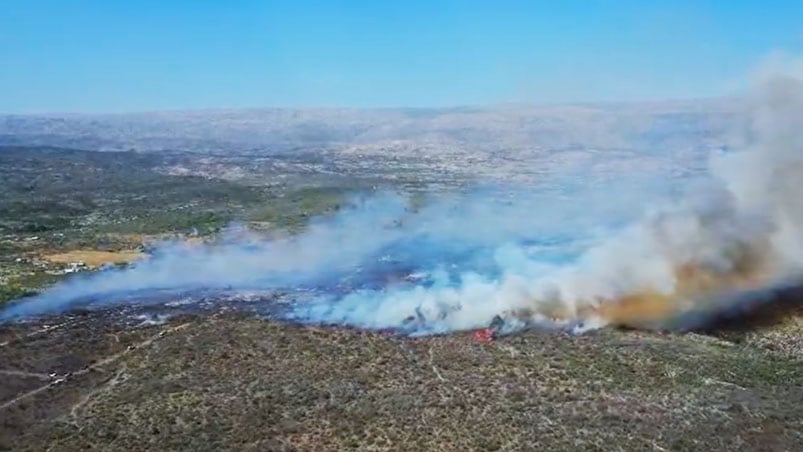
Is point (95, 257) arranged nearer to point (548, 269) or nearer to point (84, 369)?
point (84, 369)

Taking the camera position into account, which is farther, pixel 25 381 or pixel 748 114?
pixel 748 114

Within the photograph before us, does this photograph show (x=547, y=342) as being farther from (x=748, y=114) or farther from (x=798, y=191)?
(x=748, y=114)

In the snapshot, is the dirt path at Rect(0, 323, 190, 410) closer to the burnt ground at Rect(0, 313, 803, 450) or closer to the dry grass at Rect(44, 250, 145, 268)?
the burnt ground at Rect(0, 313, 803, 450)

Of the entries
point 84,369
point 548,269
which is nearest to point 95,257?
point 84,369

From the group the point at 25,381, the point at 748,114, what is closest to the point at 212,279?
the point at 25,381

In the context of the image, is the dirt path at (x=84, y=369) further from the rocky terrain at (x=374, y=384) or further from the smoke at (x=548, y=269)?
the smoke at (x=548, y=269)

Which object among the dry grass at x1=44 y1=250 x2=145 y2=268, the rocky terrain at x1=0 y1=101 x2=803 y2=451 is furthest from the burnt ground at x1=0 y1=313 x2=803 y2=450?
the dry grass at x1=44 y1=250 x2=145 y2=268
